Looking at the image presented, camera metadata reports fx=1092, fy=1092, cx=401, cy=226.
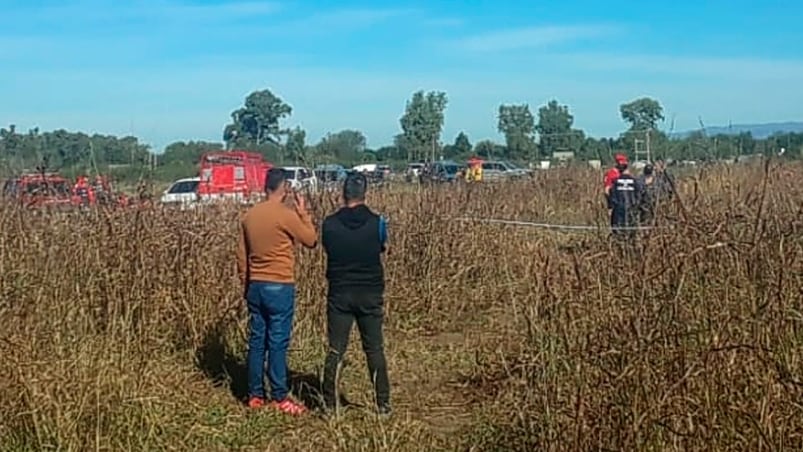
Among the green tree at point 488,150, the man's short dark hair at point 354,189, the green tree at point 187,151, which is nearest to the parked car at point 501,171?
the green tree at point 488,150

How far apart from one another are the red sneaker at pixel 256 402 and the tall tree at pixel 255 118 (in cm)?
919

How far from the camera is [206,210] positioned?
11844 millimetres

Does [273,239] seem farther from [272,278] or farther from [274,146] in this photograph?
[274,146]

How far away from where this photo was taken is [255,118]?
22719 millimetres

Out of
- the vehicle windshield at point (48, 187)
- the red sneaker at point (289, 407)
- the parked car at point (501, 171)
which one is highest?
the vehicle windshield at point (48, 187)

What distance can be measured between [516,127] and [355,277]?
3309 centimetres

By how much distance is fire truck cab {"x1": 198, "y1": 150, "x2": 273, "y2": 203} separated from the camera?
43.3ft

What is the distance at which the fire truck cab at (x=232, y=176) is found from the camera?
1320 centimetres

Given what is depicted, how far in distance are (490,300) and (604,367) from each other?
7283mm

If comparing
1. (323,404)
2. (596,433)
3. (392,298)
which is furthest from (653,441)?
(392,298)

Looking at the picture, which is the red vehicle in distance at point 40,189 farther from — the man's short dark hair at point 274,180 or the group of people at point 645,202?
the group of people at point 645,202

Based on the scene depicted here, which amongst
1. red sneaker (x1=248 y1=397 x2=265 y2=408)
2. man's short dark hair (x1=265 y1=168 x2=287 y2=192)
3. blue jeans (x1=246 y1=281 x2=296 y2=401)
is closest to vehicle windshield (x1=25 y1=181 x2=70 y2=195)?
man's short dark hair (x1=265 y1=168 x2=287 y2=192)

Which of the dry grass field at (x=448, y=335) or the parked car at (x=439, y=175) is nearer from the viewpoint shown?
the dry grass field at (x=448, y=335)

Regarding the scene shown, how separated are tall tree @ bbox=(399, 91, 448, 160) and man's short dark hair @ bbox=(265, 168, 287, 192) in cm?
810
